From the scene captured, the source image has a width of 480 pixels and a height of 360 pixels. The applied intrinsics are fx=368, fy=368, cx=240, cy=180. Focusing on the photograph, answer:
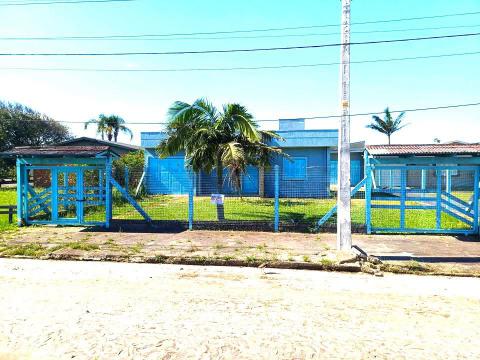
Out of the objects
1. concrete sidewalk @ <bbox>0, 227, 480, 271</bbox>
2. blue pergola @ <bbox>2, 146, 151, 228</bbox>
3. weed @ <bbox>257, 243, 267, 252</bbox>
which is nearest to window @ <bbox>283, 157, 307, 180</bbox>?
concrete sidewalk @ <bbox>0, 227, 480, 271</bbox>

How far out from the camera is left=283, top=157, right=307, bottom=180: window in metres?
22.0

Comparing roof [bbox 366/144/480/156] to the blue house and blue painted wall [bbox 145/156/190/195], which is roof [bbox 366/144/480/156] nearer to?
blue painted wall [bbox 145/156/190/195]

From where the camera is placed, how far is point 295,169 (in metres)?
22.2

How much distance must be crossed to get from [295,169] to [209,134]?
11098 mm

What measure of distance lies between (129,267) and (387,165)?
7.68 metres

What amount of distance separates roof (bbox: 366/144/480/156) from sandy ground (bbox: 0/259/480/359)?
4.74 metres

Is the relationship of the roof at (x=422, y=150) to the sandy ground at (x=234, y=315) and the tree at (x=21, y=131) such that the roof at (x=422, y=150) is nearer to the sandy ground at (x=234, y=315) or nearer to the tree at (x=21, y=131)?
the sandy ground at (x=234, y=315)

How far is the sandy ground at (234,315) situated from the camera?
148 inches

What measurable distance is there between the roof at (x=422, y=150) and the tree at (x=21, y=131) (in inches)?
1442

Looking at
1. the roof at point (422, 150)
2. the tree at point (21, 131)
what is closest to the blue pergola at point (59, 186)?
the roof at point (422, 150)

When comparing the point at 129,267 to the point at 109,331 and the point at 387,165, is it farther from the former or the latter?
the point at 387,165

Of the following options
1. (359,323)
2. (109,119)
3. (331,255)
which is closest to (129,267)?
(331,255)

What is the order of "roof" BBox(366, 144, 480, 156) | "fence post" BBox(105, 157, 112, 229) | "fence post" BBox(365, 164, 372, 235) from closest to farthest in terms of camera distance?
"roof" BBox(366, 144, 480, 156) < "fence post" BBox(365, 164, 372, 235) < "fence post" BBox(105, 157, 112, 229)

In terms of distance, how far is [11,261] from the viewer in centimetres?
789
